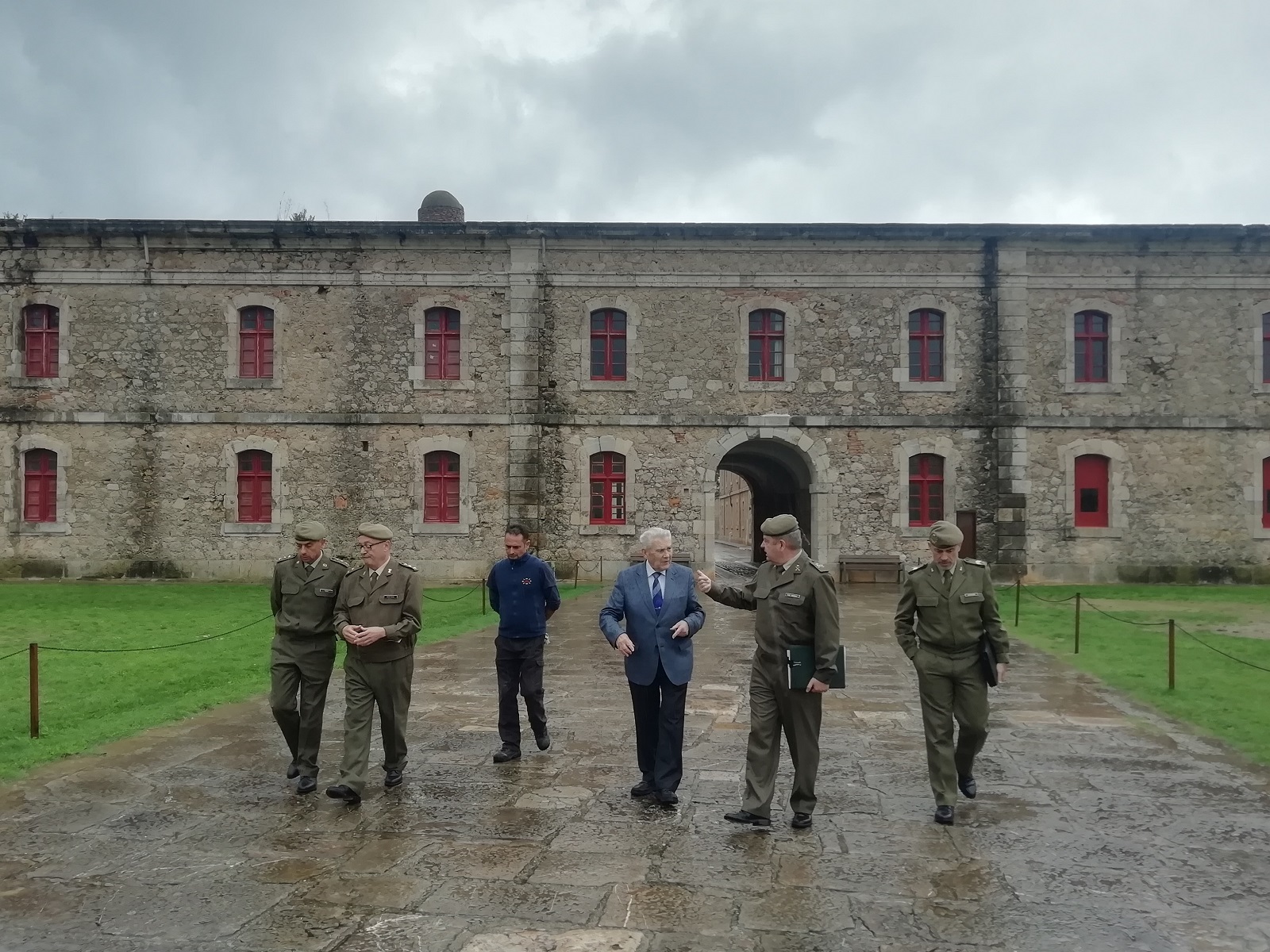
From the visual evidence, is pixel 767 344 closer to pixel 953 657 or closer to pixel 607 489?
pixel 607 489

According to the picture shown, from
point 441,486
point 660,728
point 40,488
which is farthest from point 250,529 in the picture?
point 660,728

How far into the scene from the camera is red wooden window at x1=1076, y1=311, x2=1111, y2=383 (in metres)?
21.4

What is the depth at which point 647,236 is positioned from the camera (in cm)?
2130

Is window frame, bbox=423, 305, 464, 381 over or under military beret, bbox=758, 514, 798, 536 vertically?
over

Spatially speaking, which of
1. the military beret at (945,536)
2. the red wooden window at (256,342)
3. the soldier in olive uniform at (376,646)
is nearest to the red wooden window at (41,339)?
the red wooden window at (256,342)

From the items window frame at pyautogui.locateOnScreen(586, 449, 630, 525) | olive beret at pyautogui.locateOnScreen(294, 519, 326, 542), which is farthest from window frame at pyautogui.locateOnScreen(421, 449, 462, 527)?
olive beret at pyautogui.locateOnScreen(294, 519, 326, 542)

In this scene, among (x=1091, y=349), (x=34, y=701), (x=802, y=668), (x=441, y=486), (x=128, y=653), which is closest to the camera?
(x=802, y=668)

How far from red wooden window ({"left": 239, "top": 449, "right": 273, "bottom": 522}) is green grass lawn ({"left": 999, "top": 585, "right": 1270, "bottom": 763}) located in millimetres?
15399

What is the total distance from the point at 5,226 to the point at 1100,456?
79.9 ft

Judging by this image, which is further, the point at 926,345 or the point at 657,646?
the point at 926,345

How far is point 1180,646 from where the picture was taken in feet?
41.0

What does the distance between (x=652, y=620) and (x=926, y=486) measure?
54.3 feet

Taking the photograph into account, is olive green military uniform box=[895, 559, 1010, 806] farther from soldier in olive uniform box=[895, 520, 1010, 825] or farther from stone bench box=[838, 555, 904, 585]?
stone bench box=[838, 555, 904, 585]

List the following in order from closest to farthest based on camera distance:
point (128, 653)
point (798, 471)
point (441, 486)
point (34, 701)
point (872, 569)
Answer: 1. point (34, 701)
2. point (128, 653)
3. point (872, 569)
4. point (441, 486)
5. point (798, 471)
